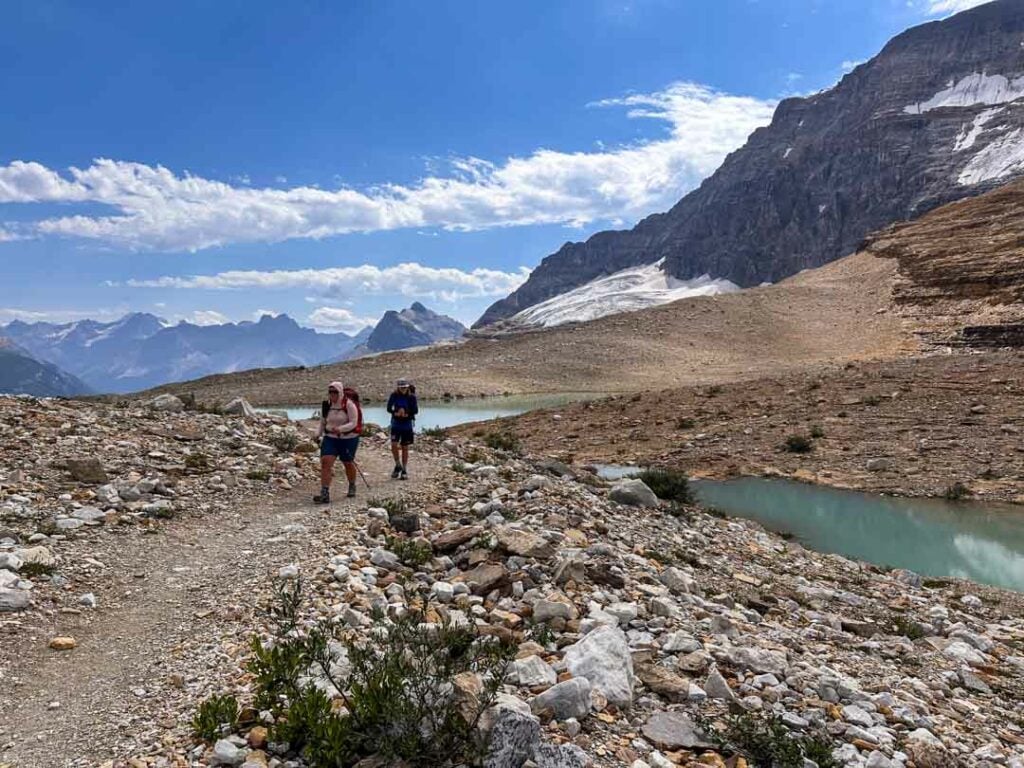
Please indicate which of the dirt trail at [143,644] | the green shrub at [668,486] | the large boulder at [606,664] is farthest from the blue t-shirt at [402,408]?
the large boulder at [606,664]

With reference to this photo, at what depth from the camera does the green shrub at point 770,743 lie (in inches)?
191

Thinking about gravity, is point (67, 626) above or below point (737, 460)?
above

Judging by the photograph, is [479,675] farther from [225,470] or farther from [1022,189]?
[1022,189]

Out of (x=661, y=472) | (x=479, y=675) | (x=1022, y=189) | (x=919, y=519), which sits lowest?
(x=919, y=519)

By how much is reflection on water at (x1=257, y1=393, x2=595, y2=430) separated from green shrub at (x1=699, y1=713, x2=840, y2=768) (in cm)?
3380

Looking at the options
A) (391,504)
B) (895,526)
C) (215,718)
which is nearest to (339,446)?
(391,504)

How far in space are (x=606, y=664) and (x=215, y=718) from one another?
2877 millimetres

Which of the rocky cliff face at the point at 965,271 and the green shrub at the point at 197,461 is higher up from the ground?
the rocky cliff face at the point at 965,271

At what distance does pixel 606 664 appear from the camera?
555 cm

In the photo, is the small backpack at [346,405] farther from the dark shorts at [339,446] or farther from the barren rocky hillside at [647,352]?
the barren rocky hillside at [647,352]

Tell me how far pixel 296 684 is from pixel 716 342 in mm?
70097

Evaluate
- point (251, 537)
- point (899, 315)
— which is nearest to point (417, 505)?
point (251, 537)

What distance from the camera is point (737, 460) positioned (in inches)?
966

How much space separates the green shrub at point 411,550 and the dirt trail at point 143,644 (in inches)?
39.5
